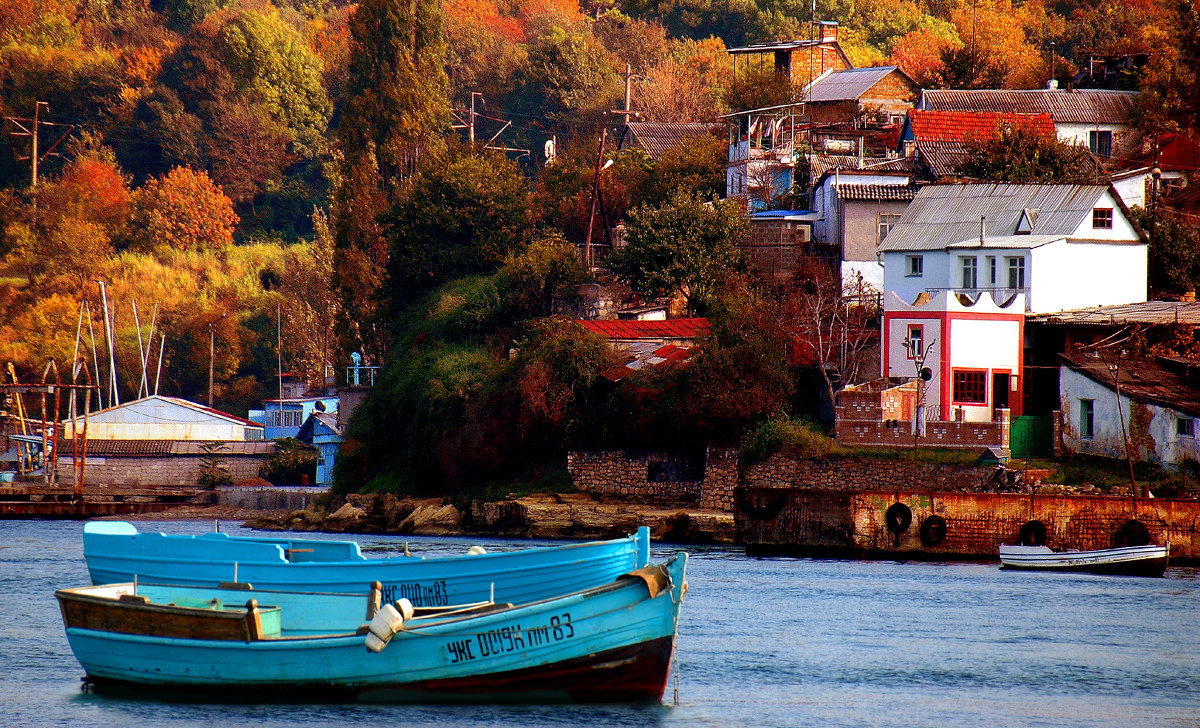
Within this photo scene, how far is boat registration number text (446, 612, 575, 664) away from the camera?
2144 cm

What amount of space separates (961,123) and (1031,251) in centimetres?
1478

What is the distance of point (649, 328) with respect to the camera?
57.9 m

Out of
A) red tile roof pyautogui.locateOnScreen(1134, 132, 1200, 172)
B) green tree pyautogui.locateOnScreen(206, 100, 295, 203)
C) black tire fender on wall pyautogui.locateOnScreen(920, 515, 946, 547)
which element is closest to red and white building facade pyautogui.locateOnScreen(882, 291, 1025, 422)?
black tire fender on wall pyautogui.locateOnScreen(920, 515, 946, 547)

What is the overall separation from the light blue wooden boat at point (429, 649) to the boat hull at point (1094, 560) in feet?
66.8

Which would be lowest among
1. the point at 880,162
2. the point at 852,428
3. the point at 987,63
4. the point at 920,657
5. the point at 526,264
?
the point at 920,657

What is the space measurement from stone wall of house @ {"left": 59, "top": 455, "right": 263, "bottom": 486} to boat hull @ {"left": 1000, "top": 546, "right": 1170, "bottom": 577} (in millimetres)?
47842

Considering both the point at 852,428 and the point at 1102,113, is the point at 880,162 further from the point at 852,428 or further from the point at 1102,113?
the point at 852,428

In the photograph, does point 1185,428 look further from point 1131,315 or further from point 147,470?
point 147,470

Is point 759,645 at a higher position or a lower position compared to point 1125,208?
lower

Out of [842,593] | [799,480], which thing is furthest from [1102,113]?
[842,593]

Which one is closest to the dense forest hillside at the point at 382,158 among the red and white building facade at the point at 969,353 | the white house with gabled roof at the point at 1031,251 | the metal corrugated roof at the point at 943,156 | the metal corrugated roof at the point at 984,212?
the red and white building facade at the point at 969,353

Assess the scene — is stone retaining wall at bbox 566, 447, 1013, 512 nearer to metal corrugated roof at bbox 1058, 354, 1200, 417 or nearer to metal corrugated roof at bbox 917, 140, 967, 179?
metal corrugated roof at bbox 1058, 354, 1200, 417

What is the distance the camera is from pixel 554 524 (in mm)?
50375

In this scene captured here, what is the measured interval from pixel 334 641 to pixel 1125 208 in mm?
39924
